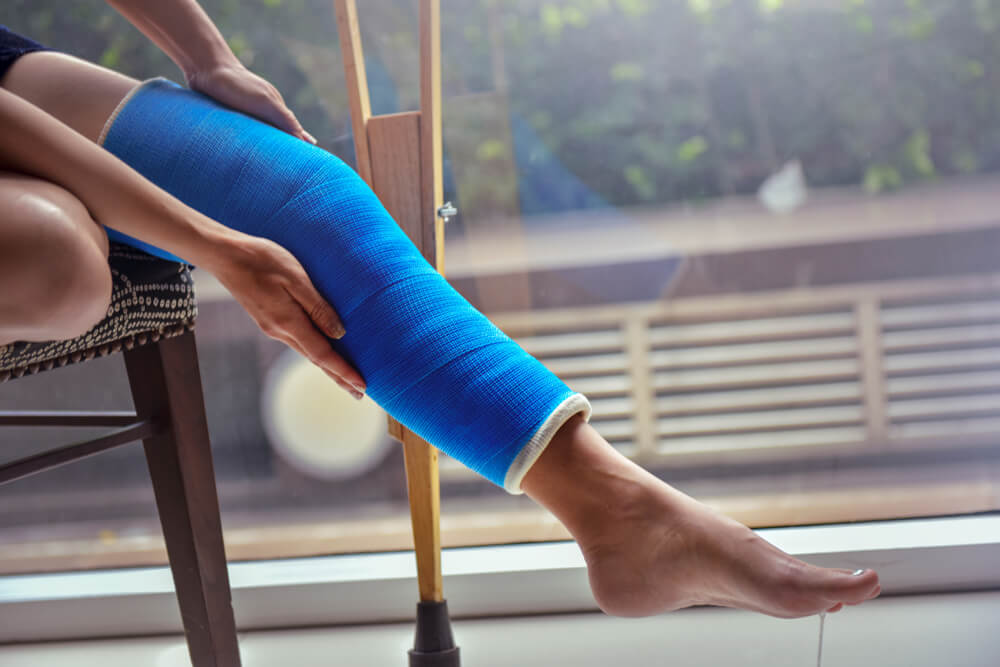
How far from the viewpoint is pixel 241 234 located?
1.98 ft

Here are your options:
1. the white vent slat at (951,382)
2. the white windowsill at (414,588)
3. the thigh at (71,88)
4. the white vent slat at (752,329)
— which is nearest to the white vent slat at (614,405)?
the white vent slat at (752,329)

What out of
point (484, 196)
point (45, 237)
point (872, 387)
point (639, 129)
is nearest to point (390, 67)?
point (484, 196)

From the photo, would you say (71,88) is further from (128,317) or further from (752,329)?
(752,329)

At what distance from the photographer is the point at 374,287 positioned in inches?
23.8

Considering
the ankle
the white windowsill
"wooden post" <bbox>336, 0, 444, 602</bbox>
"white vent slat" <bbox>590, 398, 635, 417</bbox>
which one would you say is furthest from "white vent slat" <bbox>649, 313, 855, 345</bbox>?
the ankle

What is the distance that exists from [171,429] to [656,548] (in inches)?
18.2

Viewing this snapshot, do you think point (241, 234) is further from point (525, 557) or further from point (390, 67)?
point (525, 557)

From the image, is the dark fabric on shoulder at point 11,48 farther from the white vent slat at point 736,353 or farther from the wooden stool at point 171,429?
the white vent slat at point 736,353

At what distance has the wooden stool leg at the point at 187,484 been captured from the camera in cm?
73

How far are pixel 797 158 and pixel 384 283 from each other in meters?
0.81

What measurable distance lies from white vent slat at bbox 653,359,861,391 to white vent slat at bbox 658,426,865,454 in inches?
3.4

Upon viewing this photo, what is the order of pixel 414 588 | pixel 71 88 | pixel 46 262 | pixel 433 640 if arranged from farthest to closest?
pixel 414 588, pixel 433 640, pixel 71 88, pixel 46 262

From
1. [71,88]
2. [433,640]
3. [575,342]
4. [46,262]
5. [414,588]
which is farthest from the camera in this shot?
[575,342]

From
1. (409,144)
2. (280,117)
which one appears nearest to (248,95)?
(280,117)
